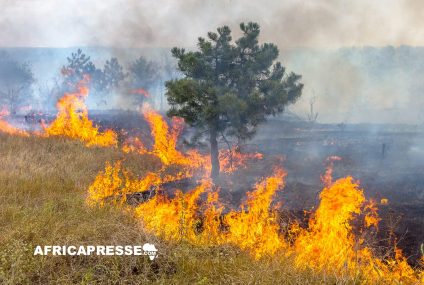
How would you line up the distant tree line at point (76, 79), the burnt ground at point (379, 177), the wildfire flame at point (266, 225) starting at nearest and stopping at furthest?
1. the wildfire flame at point (266, 225)
2. the burnt ground at point (379, 177)
3. the distant tree line at point (76, 79)

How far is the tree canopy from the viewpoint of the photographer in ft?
44.3

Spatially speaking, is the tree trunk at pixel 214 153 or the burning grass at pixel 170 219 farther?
the tree trunk at pixel 214 153

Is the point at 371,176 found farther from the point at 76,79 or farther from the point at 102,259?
the point at 76,79

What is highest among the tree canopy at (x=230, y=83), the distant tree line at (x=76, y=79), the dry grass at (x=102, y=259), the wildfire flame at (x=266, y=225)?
the distant tree line at (x=76, y=79)

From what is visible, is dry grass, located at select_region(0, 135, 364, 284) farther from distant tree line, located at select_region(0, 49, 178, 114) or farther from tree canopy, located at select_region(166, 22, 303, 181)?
distant tree line, located at select_region(0, 49, 178, 114)

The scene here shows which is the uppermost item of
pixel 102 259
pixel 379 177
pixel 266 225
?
pixel 102 259

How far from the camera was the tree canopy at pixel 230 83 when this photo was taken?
13508mm

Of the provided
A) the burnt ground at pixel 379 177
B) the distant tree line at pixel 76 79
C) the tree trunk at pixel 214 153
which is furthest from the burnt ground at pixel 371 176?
the distant tree line at pixel 76 79

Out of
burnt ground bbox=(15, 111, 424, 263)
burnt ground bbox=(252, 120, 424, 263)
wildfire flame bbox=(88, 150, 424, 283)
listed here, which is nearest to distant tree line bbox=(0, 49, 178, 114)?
burnt ground bbox=(15, 111, 424, 263)

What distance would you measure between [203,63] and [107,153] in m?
6.19

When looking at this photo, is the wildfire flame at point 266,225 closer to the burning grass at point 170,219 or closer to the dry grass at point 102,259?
the burning grass at point 170,219

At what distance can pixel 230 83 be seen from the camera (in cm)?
1472

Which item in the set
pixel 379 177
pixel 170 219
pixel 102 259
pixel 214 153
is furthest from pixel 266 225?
pixel 379 177

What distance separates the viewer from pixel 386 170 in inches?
710
